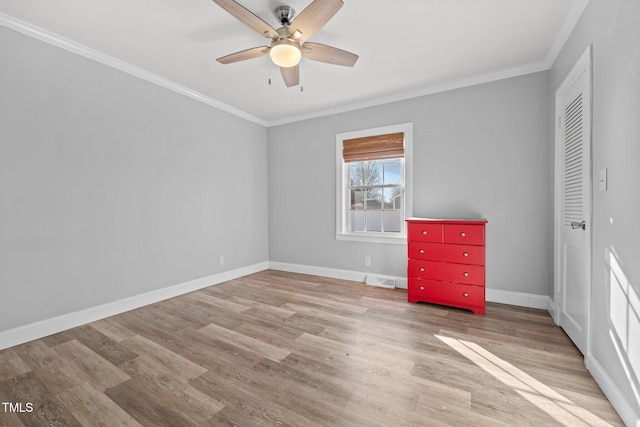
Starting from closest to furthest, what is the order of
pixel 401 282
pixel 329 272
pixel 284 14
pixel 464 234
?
pixel 284 14 → pixel 464 234 → pixel 401 282 → pixel 329 272

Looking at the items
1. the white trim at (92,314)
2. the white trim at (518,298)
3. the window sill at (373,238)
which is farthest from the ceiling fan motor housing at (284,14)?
the white trim at (518,298)

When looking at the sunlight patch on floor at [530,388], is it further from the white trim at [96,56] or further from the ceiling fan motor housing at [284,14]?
the white trim at [96,56]

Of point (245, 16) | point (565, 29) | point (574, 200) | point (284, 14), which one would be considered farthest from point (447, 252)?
point (245, 16)

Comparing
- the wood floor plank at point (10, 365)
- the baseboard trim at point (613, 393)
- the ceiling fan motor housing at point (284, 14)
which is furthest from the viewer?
the ceiling fan motor housing at point (284, 14)

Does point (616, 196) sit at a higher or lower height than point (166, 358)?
higher

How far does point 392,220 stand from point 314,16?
2778mm

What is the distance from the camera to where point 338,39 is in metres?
2.51

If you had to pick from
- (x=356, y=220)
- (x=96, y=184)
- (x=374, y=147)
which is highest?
(x=374, y=147)

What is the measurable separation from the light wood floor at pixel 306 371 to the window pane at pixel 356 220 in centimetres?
153

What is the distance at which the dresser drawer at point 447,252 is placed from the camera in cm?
288

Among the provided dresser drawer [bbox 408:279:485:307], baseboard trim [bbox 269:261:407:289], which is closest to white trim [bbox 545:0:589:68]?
dresser drawer [bbox 408:279:485:307]

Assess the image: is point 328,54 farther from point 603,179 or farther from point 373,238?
point 373,238

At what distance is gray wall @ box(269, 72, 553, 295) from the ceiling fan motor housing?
6.72 ft

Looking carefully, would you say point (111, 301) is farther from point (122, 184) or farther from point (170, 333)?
point (122, 184)
